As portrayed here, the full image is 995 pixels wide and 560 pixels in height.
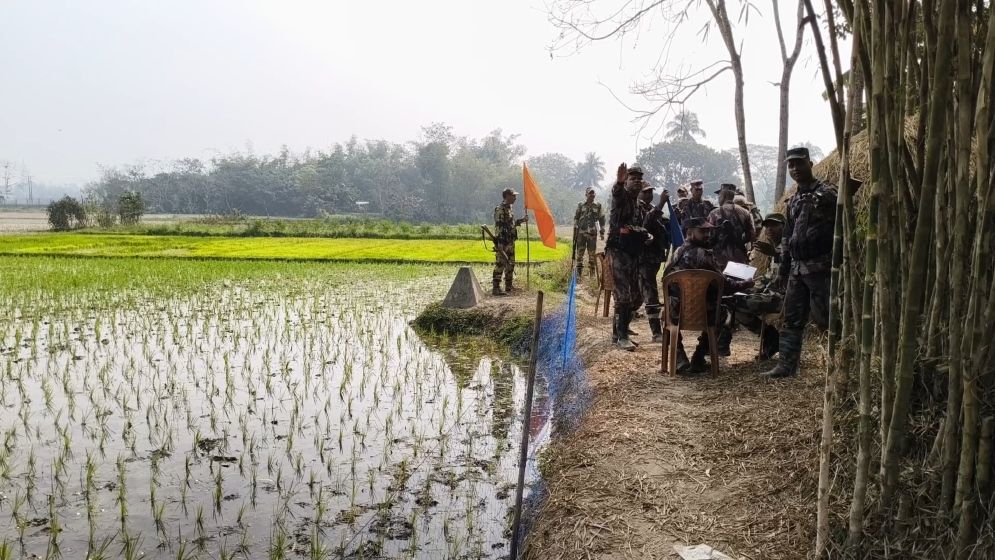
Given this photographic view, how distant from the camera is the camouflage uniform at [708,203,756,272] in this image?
6750 millimetres

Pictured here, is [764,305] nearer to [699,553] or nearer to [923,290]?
[923,290]

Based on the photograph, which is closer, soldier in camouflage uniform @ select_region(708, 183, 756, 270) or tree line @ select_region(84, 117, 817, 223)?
soldier in camouflage uniform @ select_region(708, 183, 756, 270)

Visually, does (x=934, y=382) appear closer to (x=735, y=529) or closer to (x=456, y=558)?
(x=735, y=529)

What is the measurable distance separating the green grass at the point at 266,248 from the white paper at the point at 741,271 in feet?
38.5

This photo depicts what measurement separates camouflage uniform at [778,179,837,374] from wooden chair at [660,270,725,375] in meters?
0.52

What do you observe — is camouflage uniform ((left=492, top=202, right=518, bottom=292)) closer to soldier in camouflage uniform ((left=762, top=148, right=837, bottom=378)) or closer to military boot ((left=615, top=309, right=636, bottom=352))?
military boot ((left=615, top=309, right=636, bottom=352))

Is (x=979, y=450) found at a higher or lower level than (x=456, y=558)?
higher

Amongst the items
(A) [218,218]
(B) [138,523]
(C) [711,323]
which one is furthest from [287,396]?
(A) [218,218]

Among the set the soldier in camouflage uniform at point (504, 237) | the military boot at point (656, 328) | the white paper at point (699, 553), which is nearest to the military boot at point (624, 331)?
the military boot at point (656, 328)

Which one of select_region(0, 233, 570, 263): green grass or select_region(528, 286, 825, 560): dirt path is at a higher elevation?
select_region(0, 233, 570, 263): green grass

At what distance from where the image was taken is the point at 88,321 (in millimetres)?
9359

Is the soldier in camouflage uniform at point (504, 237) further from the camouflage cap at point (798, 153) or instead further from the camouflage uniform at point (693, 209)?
the camouflage cap at point (798, 153)

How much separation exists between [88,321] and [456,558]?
8033 mm

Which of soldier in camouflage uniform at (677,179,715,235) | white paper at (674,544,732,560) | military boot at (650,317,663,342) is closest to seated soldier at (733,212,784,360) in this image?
military boot at (650,317,663,342)
